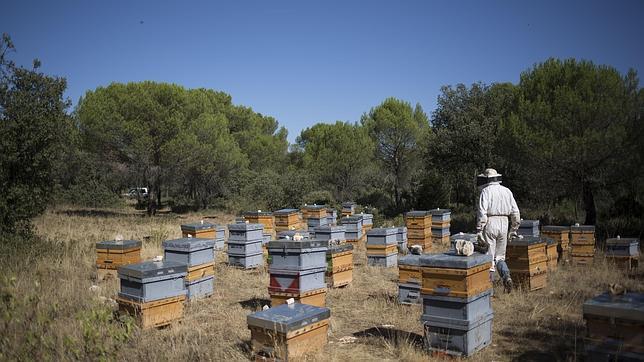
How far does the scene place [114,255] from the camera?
896 cm

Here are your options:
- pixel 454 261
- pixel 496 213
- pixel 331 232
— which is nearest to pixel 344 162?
pixel 331 232

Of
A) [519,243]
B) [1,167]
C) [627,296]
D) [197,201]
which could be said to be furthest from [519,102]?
[197,201]

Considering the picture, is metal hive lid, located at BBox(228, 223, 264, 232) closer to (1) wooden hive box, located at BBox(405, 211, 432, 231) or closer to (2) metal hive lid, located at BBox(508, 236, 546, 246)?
(1) wooden hive box, located at BBox(405, 211, 432, 231)

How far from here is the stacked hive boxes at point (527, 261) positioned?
7988mm

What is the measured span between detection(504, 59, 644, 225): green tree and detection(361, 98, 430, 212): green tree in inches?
549

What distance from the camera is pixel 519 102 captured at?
16922mm

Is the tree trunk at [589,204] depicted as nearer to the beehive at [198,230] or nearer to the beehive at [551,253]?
the beehive at [551,253]

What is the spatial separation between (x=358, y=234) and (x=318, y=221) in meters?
2.55

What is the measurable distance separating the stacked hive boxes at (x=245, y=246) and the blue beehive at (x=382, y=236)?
2.84 metres

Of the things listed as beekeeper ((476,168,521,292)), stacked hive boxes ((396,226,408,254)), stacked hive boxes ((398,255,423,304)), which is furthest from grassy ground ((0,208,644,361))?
stacked hive boxes ((396,226,408,254))

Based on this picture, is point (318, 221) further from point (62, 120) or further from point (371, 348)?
point (371, 348)

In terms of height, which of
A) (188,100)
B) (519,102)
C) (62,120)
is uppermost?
(188,100)

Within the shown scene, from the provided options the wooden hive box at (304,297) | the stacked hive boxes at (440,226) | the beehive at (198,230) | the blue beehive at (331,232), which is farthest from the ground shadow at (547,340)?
the stacked hive boxes at (440,226)

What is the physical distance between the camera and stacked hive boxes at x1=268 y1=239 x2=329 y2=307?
6805 mm
